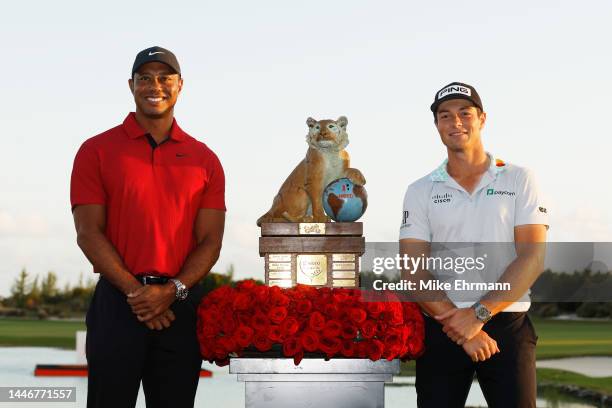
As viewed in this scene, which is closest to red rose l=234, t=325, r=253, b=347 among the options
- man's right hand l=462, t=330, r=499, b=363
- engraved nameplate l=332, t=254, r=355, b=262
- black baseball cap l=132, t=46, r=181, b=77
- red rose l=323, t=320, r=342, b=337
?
red rose l=323, t=320, r=342, b=337

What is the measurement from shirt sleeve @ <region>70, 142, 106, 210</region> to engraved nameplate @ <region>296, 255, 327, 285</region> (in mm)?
2045

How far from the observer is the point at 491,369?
11.1 feet

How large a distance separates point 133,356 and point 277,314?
2.55 ft

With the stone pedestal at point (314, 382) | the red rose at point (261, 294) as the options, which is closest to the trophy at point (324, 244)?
the red rose at point (261, 294)

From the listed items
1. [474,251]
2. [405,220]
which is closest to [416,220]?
[405,220]

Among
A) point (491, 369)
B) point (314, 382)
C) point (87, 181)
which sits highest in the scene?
point (87, 181)

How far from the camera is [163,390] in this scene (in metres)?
3.64

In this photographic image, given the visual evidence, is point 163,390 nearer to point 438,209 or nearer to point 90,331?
point 90,331

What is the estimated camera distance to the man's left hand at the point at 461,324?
10.9 ft

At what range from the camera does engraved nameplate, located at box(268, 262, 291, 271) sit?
539cm

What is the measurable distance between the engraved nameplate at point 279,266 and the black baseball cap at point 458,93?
2.20 meters

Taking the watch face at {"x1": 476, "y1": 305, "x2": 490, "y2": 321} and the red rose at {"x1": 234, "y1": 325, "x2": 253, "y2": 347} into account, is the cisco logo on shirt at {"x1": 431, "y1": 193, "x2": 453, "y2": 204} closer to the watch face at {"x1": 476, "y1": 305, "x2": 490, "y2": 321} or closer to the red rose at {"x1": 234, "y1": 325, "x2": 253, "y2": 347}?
the watch face at {"x1": 476, "y1": 305, "x2": 490, "y2": 321}

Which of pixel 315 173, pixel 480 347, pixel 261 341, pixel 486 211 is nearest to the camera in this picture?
pixel 480 347

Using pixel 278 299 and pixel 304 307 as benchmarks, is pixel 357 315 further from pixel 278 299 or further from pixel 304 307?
pixel 278 299
